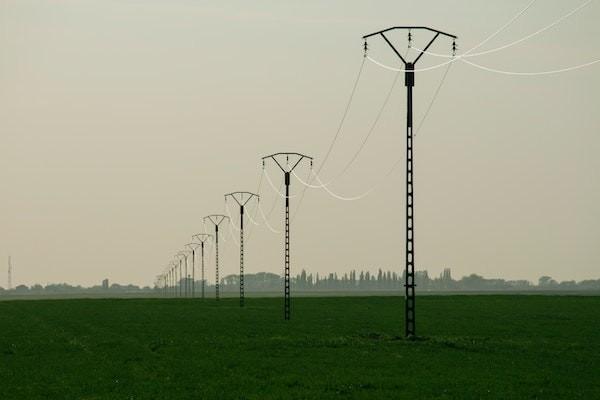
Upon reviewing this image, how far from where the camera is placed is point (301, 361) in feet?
147

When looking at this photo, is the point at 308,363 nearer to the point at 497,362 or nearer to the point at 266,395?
the point at 497,362

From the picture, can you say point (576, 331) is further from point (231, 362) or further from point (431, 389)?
point (431, 389)

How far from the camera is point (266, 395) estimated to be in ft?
105

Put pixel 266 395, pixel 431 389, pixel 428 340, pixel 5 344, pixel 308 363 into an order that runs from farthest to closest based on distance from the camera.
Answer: pixel 5 344 < pixel 428 340 < pixel 308 363 < pixel 431 389 < pixel 266 395

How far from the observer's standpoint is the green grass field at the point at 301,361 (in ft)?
112

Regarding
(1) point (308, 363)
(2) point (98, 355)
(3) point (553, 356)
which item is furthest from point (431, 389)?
(2) point (98, 355)

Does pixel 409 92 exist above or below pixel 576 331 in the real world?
above

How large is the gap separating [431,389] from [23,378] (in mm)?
16047

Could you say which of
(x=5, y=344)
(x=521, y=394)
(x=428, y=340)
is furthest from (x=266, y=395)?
(x=5, y=344)

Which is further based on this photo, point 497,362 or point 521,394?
point 497,362

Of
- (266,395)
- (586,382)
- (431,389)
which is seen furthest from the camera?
(586,382)

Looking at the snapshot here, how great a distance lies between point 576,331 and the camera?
67.9 metres

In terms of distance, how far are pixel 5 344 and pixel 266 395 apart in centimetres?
3135

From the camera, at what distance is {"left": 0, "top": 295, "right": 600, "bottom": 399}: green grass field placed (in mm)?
34156
